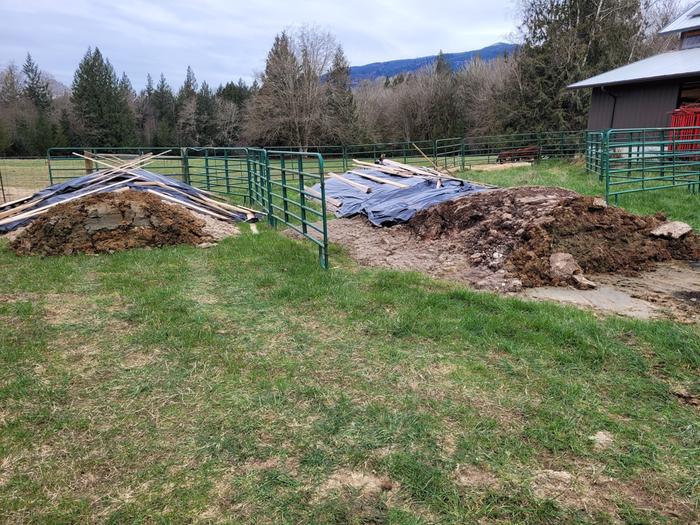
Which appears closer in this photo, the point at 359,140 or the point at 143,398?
the point at 143,398

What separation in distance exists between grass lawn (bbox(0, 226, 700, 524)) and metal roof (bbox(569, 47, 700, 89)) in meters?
16.8

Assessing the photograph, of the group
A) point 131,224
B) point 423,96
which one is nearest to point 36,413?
point 131,224

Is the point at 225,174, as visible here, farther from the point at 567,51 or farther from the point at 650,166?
the point at 567,51

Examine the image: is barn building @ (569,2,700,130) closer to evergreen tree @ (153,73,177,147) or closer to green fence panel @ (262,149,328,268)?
green fence panel @ (262,149,328,268)

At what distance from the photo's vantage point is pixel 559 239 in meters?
6.55

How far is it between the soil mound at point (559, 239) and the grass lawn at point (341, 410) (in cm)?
140

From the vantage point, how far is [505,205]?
313 inches

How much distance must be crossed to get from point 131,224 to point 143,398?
17.9 ft

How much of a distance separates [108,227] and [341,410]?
632 cm

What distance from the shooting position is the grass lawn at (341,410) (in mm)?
A: 2551

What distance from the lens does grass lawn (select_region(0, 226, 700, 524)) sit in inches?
100

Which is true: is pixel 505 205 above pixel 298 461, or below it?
above

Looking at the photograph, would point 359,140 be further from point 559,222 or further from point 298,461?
point 298,461

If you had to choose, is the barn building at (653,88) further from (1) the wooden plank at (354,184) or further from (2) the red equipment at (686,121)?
(1) the wooden plank at (354,184)
